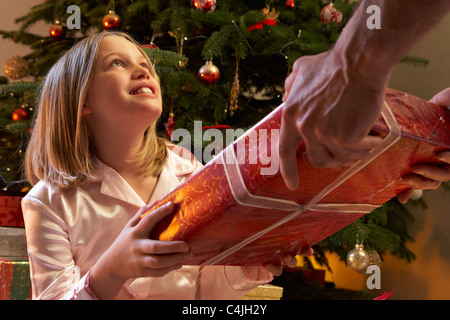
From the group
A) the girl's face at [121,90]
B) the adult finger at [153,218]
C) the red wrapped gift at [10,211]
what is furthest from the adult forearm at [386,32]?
the red wrapped gift at [10,211]

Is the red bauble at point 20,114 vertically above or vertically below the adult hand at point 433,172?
below

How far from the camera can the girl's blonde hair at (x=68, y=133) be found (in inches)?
34.2

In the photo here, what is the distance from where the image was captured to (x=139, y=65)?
0.91 m

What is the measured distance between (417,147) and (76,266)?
60 cm

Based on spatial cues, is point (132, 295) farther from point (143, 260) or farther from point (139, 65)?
point (139, 65)

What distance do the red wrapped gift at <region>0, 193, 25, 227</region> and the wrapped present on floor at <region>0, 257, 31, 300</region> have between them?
0.32m

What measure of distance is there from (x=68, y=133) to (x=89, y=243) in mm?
239

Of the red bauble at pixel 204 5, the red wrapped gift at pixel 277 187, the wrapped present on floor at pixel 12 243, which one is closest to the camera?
the red wrapped gift at pixel 277 187

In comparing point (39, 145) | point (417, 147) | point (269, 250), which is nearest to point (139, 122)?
point (39, 145)

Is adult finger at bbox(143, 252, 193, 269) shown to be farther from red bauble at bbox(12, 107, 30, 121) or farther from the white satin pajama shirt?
red bauble at bbox(12, 107, 30, 121)

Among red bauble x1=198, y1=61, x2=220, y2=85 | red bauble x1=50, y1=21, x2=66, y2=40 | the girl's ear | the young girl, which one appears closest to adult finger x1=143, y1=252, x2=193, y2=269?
the young girl

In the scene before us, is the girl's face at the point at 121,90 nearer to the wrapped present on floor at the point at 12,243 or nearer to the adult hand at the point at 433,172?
the wrapped present on floor at the point at 12,243

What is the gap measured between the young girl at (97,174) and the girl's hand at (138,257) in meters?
0.03

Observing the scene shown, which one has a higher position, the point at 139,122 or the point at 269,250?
the point at 139,122
